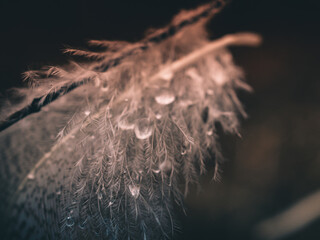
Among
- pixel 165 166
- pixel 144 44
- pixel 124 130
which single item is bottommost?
pixel 165 166

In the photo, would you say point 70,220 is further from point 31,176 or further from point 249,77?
point 249,77

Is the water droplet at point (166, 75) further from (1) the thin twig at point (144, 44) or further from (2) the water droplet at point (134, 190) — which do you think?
(2) the water droplet at point (134, 190)

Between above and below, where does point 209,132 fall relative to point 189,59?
below

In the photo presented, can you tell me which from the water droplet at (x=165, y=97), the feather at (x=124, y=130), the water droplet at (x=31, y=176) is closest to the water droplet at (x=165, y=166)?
the feather at (x=124, y=130)

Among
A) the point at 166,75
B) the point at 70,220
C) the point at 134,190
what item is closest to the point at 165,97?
the point at 166,75

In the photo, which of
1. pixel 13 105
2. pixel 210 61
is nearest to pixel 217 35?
pixel 210 61

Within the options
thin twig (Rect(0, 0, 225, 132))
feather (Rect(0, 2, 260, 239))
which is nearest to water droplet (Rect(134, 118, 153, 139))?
feather (Rect(0, 2, 260, 239))

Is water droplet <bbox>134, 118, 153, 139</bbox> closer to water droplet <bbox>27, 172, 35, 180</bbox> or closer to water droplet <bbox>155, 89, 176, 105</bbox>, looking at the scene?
water droplet <bbox>155, 89, 176, 105</bbox>
